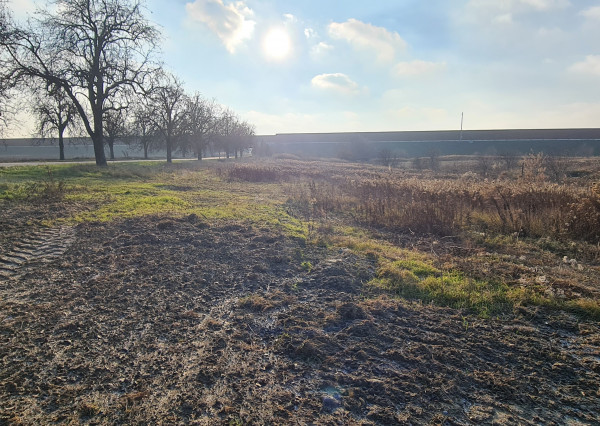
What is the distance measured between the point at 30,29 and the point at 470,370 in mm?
22535

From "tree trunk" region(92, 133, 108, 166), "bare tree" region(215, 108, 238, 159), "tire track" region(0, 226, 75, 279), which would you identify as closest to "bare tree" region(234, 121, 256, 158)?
"bare tree" region(215, 108, 238, 159)

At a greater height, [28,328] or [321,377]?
[28,328]

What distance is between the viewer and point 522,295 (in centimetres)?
428

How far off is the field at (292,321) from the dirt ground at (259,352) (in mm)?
15

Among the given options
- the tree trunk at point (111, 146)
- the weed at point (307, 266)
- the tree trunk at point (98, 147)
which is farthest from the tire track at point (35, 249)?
the tree trunk at point (111, 146)

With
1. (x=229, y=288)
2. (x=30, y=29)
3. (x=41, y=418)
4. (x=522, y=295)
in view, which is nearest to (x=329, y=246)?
(x=229, y=288)

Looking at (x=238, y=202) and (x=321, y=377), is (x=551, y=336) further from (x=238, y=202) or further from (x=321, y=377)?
(x=238, y=202)

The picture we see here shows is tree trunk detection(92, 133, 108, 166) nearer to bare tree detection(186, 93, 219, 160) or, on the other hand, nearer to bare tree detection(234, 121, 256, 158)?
bare tree detection(186, 93, 219, 160)

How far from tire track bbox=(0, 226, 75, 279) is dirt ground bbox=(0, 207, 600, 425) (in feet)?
0.14

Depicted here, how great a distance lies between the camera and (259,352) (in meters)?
3.05

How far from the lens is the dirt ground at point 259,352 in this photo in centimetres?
237

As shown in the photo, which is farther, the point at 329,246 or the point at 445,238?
the point at 445,238

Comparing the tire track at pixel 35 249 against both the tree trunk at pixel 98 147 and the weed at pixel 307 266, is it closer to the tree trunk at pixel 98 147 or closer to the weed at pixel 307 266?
the weed at pixel 307 266

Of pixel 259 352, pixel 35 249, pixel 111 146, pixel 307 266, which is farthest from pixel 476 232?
pixel 111 146
